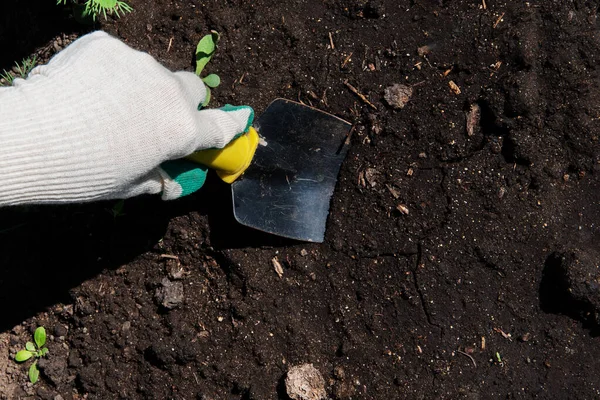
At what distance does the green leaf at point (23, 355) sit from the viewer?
6.30 feet

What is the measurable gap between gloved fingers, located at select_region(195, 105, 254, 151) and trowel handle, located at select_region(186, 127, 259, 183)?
56 mm

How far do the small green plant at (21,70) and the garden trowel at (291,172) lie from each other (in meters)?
0.96

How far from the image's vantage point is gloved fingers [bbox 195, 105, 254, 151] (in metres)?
1.35

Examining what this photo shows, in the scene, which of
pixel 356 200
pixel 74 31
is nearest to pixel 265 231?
pixel 356 200

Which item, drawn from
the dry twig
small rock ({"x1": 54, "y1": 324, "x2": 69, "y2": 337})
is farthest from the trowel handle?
small rock ({"x1": 54, "y1": 324, "x2": 69, "y2": 337})

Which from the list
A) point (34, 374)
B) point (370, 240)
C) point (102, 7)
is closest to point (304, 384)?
point (370, 240)

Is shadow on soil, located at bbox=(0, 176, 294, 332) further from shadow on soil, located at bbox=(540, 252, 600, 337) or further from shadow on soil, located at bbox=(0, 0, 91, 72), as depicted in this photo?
shadow on soil, located at bbox=(540, 252, 600, 337)

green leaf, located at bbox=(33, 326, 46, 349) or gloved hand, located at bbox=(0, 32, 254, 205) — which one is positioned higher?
gloved hand, located at bbox=(0, 32, 254, 205)

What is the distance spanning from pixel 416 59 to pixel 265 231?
87 cm

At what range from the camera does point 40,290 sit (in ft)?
6.40

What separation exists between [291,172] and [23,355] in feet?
4.26

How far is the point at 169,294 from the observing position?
187cm

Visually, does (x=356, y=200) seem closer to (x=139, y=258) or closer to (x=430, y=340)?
(x=430, y=340)

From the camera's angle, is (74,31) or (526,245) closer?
(526,245)
